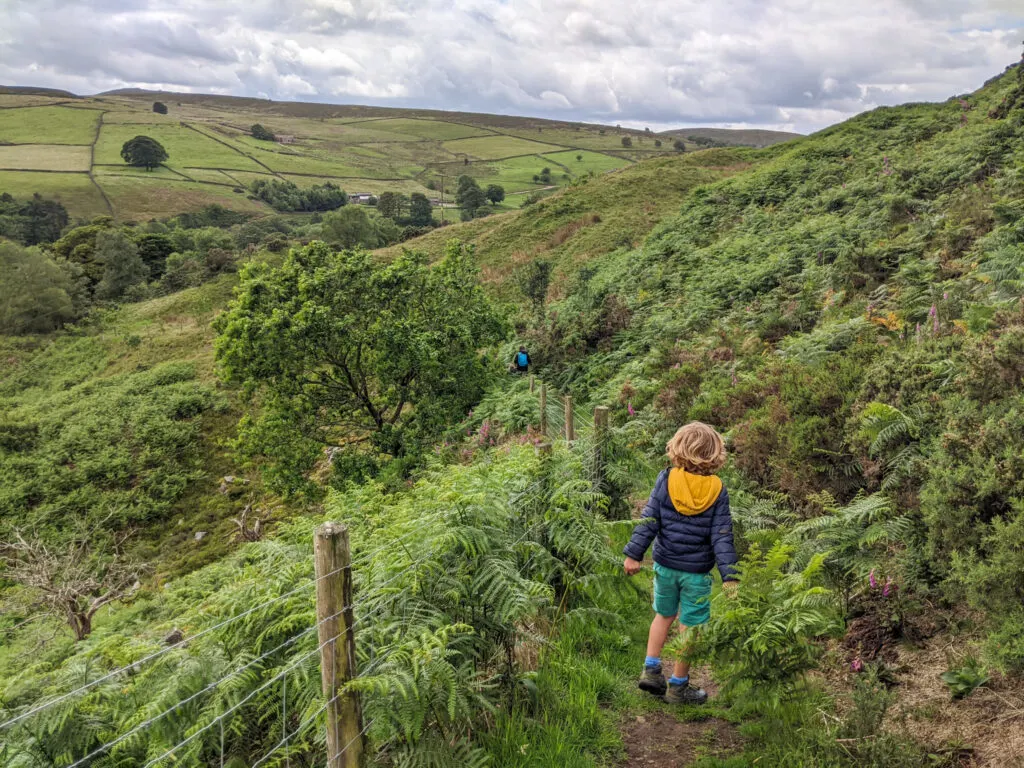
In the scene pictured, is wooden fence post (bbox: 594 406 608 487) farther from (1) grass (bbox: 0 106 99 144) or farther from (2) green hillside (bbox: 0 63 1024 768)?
(1) grass (bbox: 0 106 99 144)

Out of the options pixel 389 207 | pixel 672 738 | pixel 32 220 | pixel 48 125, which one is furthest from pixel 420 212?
pixel 48 125

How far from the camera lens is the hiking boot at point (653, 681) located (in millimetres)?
5094

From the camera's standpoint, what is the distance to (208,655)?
12.9 ft

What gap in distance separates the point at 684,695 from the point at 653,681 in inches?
10.6

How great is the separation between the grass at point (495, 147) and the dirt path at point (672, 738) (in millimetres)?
170543

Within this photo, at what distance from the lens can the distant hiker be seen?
62.2 feet

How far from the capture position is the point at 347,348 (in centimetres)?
1608

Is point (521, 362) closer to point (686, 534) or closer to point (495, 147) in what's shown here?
point (686, 534)

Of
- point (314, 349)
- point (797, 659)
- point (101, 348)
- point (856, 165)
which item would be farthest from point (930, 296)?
point (101, 348)

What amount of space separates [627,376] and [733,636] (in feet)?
36.0

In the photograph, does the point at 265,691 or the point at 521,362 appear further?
the point at 521,362

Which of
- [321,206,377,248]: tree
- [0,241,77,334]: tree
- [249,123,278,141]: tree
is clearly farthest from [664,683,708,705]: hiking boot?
[249,123,278,141]: tree

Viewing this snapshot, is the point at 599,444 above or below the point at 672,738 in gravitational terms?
above

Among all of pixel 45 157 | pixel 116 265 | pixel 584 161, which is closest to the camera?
pixel 116 265
